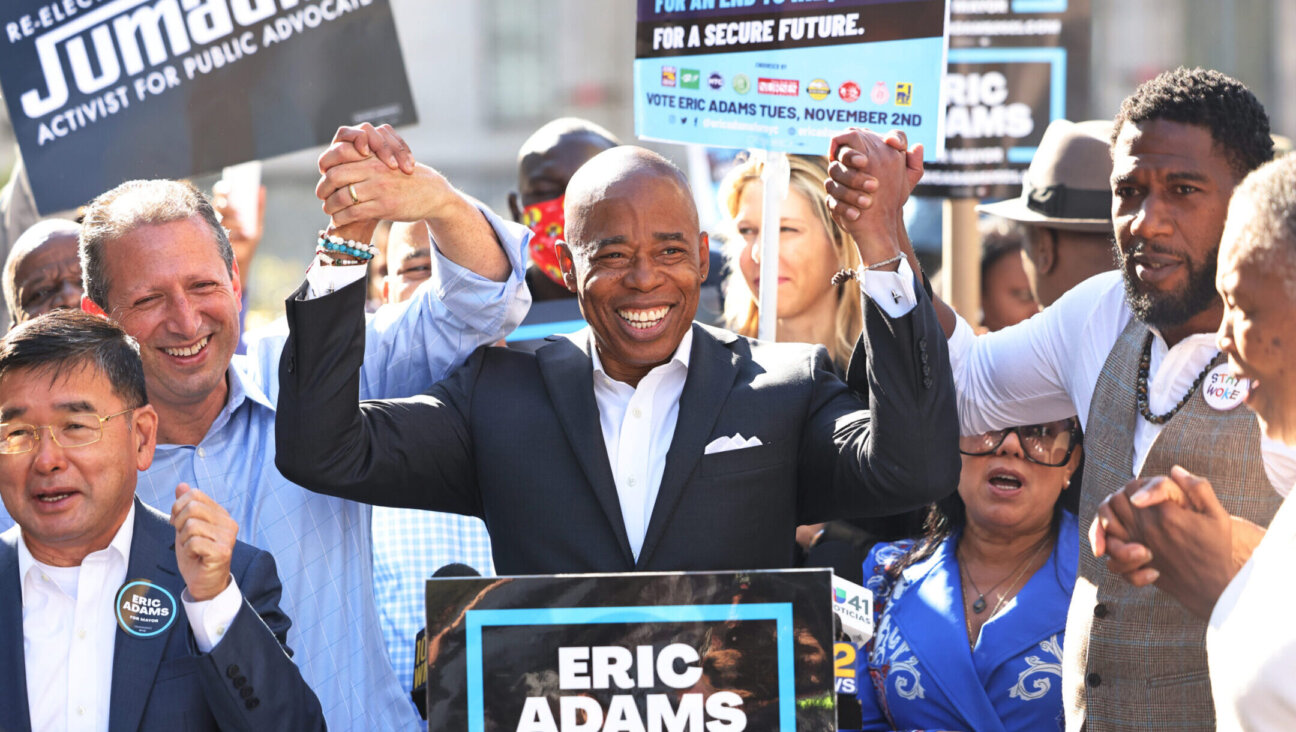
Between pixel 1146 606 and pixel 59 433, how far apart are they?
2.12m

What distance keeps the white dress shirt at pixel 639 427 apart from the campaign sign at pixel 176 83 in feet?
6.85

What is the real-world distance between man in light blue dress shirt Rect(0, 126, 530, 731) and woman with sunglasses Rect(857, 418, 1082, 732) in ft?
4.18

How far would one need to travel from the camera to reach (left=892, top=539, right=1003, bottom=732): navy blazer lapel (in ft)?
11.8

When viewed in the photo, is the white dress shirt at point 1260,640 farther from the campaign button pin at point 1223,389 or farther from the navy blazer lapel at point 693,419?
the navy blazer lapel at point 693,419

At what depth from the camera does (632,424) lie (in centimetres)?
294

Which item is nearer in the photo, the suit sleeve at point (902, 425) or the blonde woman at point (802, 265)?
the suit sleeve at point (902, 425)

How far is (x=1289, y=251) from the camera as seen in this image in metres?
2.15

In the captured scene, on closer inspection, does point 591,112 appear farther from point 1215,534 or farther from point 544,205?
point 1215,534

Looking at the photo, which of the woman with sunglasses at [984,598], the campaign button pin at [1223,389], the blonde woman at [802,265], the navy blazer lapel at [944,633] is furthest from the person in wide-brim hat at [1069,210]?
the campaign button pin at [1223,389]

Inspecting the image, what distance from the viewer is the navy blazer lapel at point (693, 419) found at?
2805mm

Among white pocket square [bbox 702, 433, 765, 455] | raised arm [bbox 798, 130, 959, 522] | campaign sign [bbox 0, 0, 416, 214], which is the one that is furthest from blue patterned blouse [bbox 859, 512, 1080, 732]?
campaign sign [bbox 0, 0, 416, 214]

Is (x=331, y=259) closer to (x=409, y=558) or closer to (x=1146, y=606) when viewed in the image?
(x=409, y=558)

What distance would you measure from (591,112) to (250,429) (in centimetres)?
2663

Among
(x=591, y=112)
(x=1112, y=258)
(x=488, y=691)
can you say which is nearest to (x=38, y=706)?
(x=488, y=691)
